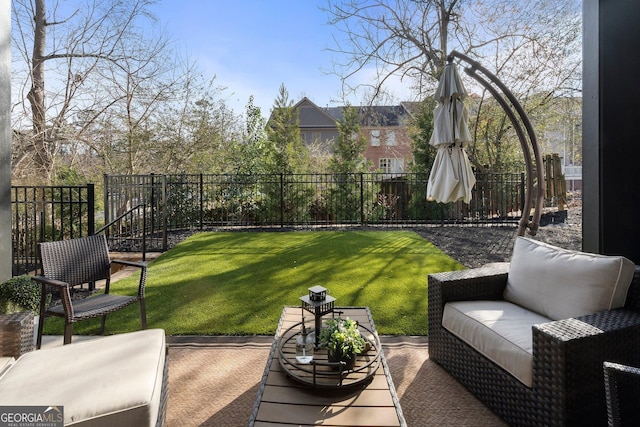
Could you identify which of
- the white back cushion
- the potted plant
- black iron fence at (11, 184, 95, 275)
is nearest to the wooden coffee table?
the potted plant

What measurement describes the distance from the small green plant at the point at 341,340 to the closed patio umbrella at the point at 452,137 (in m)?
2.23

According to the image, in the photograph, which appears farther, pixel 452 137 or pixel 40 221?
pixel 40 221

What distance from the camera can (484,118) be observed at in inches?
445

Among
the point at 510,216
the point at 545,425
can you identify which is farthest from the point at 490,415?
the point at 510,216

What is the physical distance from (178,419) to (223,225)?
799 centimetres

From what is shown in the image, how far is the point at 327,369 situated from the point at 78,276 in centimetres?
243

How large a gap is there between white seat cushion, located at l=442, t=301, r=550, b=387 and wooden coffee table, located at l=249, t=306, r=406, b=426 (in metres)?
0.70

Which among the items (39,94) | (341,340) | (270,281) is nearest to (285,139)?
(39,94)

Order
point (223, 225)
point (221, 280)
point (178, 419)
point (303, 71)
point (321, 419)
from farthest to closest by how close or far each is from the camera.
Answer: point (303, 71), point (223, 225), point (221, 280), point (178, 419), point (321, 419)

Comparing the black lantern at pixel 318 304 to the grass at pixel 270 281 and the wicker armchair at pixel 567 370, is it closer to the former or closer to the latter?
the wicker armchair at pixel 567 370

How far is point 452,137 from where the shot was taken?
3.61 m

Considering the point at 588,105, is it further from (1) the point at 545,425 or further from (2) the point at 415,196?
(2) the point at 415,196

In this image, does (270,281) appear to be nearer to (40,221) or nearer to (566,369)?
(566,369)

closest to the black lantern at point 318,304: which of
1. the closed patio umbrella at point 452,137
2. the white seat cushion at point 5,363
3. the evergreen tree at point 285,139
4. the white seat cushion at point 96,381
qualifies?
the white seat cushion at point 96,381
